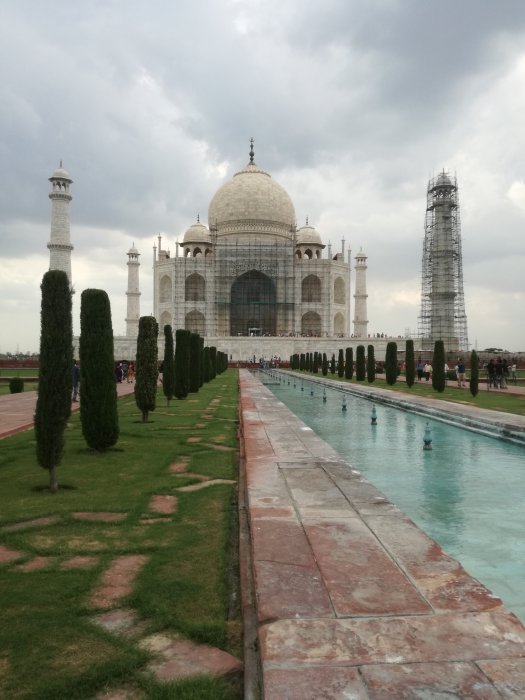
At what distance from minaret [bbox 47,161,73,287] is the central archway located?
1424 centimetres

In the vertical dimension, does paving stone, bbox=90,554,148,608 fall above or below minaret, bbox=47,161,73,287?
below

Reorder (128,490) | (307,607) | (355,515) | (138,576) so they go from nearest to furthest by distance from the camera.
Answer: (307,607)
(138,576)
(355,515)
(128,490)

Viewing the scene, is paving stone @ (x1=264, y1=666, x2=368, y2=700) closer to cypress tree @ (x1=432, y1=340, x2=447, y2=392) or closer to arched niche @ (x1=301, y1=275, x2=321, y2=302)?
cypress tree @ (x1=432, y1=340, x2=447, y2=392)

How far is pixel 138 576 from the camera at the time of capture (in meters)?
2.53

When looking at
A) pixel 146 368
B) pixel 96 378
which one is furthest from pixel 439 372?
pixel 96 378

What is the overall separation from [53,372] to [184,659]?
10.5ft

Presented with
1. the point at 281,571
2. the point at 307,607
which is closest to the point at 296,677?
the point at 307,607

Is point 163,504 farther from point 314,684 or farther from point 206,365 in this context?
point 206,365

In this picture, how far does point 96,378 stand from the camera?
5730 millimetres

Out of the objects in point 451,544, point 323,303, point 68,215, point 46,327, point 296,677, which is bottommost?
point 451,544

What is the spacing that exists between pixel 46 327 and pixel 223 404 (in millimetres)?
6972

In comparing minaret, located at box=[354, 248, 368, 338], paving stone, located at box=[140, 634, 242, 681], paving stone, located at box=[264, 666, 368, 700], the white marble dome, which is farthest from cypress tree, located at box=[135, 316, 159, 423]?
the white marble dome

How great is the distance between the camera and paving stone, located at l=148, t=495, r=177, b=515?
11.9ft

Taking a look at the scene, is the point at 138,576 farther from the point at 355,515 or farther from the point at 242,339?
the point at 242,339
